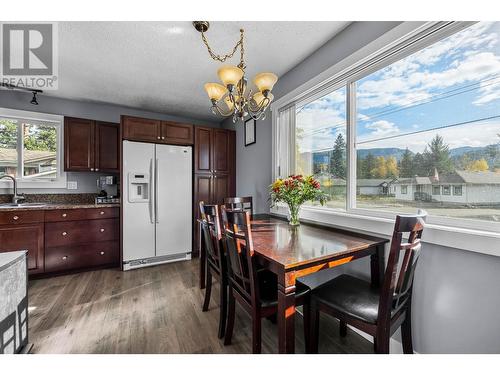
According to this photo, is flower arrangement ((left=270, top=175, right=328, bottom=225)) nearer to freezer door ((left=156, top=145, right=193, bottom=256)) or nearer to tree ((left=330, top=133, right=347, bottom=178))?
tree ((left=330, top=133, right=347, bottom=178))

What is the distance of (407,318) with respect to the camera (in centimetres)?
133

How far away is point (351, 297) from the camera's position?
1.30 m

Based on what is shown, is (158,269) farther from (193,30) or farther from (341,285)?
(193,30)

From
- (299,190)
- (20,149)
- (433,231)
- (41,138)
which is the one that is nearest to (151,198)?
(41,138)

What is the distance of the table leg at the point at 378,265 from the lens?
1.51m

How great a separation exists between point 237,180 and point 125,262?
208 centimetres

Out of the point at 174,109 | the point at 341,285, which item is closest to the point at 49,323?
the point at 341,285

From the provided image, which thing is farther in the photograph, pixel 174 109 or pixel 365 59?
pixel 174 109

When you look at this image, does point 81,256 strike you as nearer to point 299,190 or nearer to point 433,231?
point 299,190

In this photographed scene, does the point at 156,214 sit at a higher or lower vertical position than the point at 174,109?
lower

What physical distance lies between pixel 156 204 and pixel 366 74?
9.71 ft

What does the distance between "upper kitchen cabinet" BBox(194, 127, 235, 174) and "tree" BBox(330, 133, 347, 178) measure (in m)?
2.07

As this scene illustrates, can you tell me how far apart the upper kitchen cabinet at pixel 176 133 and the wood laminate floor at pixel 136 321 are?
198cm

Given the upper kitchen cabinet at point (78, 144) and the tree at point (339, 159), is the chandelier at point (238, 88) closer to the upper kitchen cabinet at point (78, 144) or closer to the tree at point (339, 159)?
the tree at point (339, 159)
